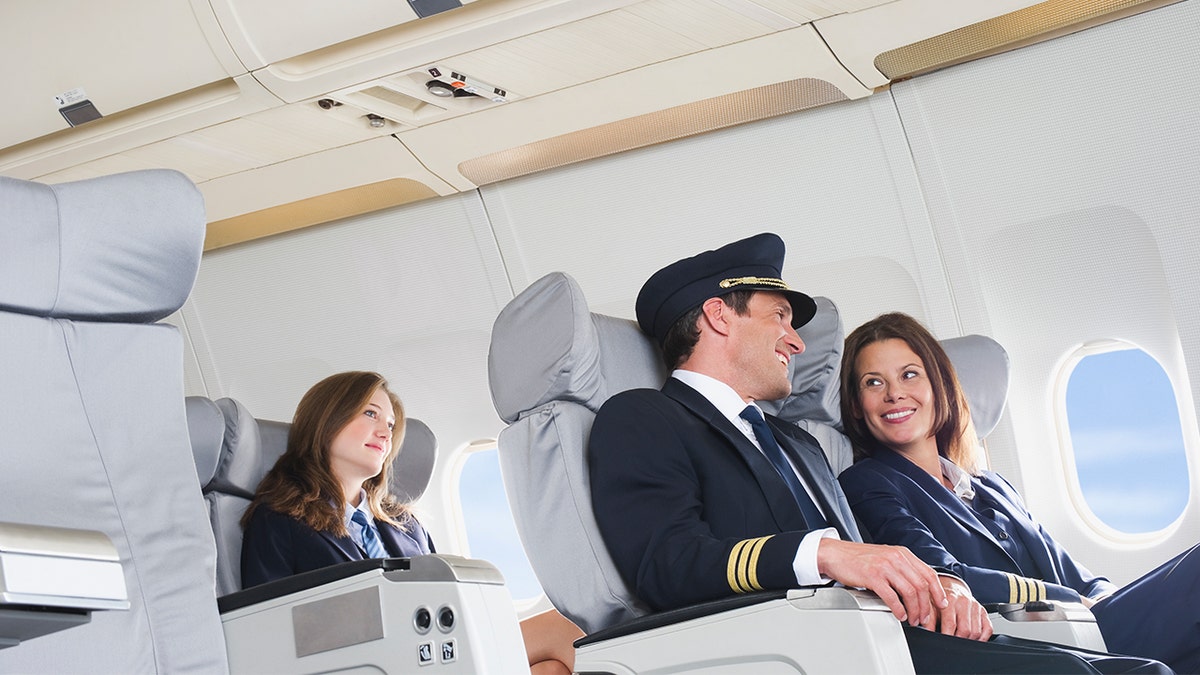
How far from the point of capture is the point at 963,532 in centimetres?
293

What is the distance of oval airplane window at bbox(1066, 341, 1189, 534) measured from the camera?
430cm

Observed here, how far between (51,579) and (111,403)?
0.85 metres

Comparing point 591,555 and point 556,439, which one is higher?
point 556,439

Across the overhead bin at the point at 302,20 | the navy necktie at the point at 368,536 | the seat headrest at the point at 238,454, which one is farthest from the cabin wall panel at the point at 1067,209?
the seat headrest at the point at 238,454

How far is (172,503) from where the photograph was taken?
1.60 metres

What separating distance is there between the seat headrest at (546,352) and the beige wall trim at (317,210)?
9.17ft

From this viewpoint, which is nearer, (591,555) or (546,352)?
(591,555)

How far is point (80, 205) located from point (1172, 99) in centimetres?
385

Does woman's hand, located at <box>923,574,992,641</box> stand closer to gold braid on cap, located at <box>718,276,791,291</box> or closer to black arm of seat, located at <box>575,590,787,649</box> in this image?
black arm of seat, located at <box>575,590,787,649</box>

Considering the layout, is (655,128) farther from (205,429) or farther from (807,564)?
(807,564)

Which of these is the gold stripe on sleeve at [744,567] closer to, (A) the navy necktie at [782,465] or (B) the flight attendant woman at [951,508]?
(A) the navy necktie at [782,465]

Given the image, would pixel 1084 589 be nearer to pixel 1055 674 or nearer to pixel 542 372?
pixel 1055 674

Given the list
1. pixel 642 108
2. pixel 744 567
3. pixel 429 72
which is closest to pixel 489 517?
pixel 642 108

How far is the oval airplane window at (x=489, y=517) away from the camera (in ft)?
18.9
